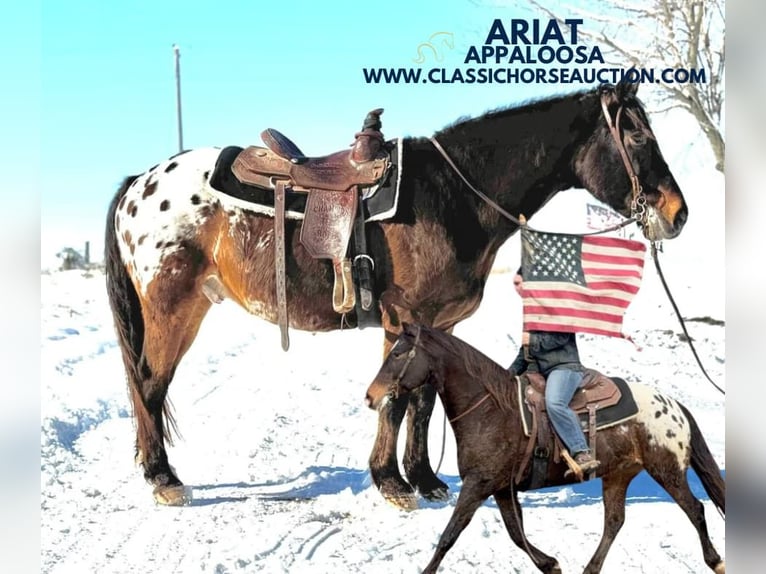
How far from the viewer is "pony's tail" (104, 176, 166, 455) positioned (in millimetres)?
4484

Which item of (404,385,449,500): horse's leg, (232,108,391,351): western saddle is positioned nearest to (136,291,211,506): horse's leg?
(232,108,391,351): western saddle

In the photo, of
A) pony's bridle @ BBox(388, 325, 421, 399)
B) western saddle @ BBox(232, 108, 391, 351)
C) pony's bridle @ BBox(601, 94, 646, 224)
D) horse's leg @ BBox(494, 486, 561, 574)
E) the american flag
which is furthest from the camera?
pony's bridle @ BBox(601, 94, 646, 224)

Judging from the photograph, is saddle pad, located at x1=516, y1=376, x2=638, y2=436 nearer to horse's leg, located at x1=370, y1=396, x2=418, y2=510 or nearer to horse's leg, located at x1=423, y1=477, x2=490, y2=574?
horse's leg, located at x1=423, y1=477, x2=490, y2=574

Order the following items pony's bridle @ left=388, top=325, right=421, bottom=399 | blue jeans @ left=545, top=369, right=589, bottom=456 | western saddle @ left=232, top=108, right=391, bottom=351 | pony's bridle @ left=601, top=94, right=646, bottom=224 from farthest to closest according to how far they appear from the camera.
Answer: pony's bridle @ left=601, top=94, right=646, bottom=224
western saddle @ left=232, top=108, right=391, bottom=351
blue jeans @ left=545, top=369, right=589, bottom=456
pony's bridle @ left=388, top=325, right=421, bottom=399

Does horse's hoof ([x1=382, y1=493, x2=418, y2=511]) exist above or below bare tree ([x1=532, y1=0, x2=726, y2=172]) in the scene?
below

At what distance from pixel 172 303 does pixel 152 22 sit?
1616mm

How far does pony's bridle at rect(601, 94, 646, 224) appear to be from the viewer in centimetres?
440

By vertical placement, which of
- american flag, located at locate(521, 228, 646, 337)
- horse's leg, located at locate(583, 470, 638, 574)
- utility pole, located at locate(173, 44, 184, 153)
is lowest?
horse's leg, located at locate(583, 470, 638, 574)

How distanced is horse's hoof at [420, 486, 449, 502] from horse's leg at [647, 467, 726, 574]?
111cm

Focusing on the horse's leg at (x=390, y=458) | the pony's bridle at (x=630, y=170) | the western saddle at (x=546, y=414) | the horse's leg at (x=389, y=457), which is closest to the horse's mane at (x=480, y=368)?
the western saddle at (x=546, y=414)

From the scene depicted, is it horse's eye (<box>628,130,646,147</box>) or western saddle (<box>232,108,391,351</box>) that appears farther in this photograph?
horse's eye (<box>628,130,646,147</box>)

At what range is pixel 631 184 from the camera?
14.5ft

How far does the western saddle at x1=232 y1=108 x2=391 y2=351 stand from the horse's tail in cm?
193

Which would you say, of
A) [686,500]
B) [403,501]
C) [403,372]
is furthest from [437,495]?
[686,500]
